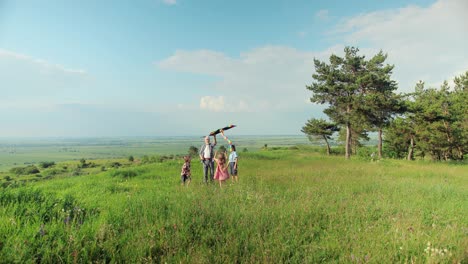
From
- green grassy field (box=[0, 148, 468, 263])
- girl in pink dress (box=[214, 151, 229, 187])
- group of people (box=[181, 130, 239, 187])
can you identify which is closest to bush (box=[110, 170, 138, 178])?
group of people (box=[181, 130, 239, 187])

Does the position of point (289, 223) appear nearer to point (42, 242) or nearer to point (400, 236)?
point (400, 236)

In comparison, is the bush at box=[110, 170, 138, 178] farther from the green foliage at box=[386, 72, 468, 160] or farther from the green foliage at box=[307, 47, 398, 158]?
the green foliage at box=[386, 72, 468, 160]

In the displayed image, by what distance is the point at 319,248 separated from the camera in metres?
3.82

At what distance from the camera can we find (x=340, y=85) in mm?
22719

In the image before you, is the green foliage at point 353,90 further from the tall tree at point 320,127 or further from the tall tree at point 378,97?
the tall tree at point 320,127

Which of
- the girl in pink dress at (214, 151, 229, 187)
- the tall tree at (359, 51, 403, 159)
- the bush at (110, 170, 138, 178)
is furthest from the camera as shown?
the tall tree at (359, 51, 403, 159)

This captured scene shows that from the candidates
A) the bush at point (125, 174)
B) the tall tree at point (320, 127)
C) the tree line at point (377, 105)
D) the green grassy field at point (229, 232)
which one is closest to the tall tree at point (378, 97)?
the tree line at point (377, 105)

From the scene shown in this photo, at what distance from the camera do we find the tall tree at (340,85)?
22641 millimetres

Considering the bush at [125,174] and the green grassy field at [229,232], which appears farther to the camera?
the bush at [125,174]

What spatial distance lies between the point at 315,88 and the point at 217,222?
72.2 ft

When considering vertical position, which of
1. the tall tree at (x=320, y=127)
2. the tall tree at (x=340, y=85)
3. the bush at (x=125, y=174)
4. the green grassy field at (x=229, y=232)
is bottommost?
the bush at (x=125, y=174)

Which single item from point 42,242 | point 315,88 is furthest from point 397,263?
point 315,88

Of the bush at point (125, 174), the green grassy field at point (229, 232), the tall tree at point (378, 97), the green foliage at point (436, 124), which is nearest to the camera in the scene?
the green grassy field at point (229, 232)

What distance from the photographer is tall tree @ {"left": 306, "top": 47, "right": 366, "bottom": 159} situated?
22641 millimetres
